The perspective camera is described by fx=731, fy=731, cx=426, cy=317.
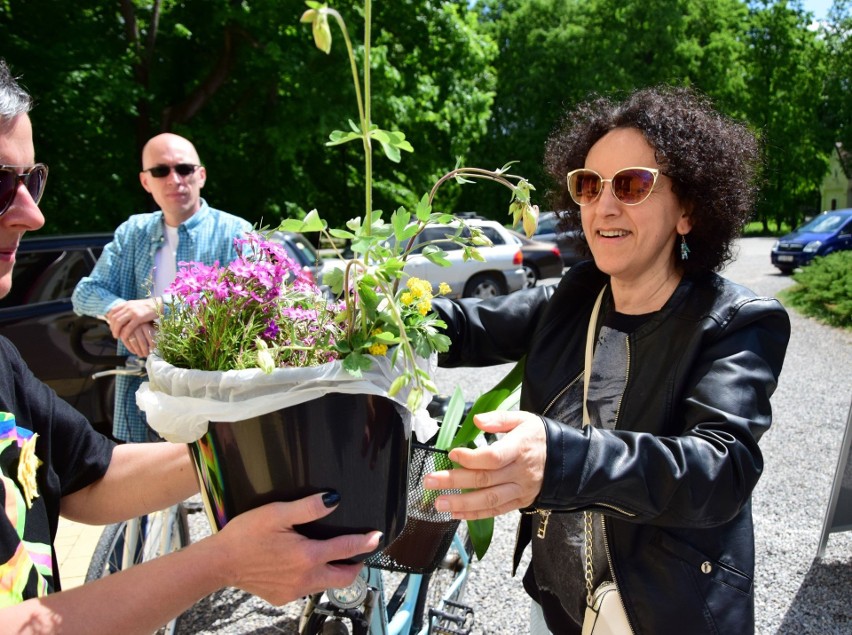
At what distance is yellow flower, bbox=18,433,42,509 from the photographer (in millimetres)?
1309

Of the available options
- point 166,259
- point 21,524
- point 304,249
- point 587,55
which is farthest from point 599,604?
point 587,55

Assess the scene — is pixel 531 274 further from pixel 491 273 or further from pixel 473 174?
pixel 473 174

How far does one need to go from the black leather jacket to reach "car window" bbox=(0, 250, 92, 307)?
4403mm

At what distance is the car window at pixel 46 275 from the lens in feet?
17.1

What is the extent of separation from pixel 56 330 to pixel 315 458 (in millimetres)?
4815

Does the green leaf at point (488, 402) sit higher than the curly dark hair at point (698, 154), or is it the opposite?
the curly dark hair at point (698, 154)

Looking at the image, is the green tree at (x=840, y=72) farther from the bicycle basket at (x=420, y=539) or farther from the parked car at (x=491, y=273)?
the bicycle basket at (x=420, y=539)

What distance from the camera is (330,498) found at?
1067 mm

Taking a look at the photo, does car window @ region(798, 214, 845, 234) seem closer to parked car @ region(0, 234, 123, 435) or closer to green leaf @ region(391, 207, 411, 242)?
parked car @ region(0, 234, 123, 435)

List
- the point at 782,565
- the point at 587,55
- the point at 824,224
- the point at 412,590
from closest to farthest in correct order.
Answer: the point at 412,590 → the point at 782,565 → the point at 824,224 → the point at 587,55

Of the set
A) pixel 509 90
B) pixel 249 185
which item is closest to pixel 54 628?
pixel 249 185

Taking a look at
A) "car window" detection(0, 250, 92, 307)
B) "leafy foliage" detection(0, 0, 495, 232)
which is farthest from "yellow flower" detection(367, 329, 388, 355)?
"leafy foliage" detection(0, 0, 495, 232)

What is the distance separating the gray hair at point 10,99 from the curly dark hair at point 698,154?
48.9 inches

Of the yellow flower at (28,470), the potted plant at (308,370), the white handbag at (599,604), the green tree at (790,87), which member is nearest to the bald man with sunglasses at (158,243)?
the yellow flower at (28,470)
